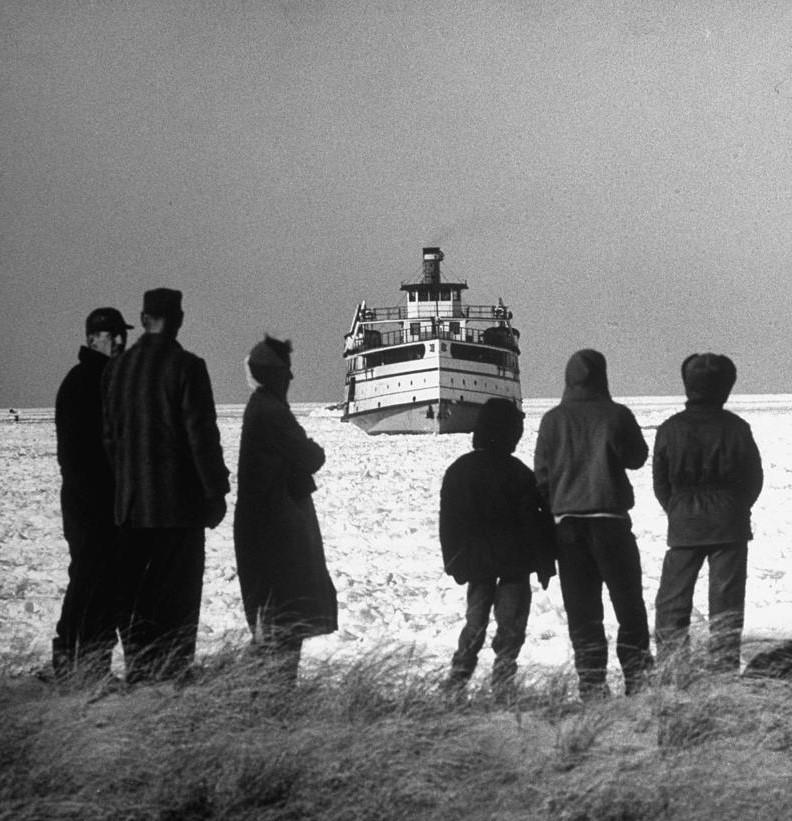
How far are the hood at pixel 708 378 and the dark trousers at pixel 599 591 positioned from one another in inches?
21.6

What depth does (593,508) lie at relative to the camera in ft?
16.3

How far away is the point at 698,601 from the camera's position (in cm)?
795

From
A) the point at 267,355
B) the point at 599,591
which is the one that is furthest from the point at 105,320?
the point at 599,591

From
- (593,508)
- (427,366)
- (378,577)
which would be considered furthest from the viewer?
(427,366)

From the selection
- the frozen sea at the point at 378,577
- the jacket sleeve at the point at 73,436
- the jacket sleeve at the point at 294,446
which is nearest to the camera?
the jacket sleeve at the point at 294,446

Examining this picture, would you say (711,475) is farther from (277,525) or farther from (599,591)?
(277,525)

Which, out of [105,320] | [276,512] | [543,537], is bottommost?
[543,537]

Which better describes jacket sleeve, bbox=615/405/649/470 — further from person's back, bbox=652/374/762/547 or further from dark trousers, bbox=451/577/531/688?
dark trousers, bbox=451/577/531/688

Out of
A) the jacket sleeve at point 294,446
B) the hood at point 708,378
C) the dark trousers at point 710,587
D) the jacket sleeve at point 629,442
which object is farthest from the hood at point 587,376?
the jacket sleeve at point 294,446

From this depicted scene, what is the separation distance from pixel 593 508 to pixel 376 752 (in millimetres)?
1269

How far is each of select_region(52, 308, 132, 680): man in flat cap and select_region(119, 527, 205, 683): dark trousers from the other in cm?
10

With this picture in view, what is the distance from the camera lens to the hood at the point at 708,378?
5.12 m

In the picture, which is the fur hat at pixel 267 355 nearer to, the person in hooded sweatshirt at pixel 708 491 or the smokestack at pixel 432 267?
the person in hooded sweatshirt at pixel 708 491

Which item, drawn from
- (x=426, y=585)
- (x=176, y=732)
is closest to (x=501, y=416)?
(x=176, y=732)
